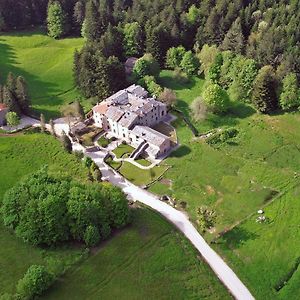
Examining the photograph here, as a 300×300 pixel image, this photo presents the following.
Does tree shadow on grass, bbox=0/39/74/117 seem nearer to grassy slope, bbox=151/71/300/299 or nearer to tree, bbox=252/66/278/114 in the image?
grassy slope, bbox=151/71/300/299

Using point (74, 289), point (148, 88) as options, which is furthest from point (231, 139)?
point (74, 289)

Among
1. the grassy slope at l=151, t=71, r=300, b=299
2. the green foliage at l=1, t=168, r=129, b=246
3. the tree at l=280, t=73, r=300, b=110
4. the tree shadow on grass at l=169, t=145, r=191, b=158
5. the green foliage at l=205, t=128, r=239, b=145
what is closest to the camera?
the green foliage at l=1, t=168, r=129, b=246

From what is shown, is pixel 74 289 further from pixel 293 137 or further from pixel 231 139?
pixel 293 137

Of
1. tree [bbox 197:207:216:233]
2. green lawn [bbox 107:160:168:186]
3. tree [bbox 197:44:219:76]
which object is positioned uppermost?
tree [bbox 197:44:219:76]

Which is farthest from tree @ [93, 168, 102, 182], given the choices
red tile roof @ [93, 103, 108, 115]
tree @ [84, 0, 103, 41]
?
tree @ [84, 0, 103, 41]

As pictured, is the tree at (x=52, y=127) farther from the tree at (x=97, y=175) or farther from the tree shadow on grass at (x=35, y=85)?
the tree at (x=97, y=175)

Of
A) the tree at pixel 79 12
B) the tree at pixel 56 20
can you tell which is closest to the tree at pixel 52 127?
the tree at pixel 56 20

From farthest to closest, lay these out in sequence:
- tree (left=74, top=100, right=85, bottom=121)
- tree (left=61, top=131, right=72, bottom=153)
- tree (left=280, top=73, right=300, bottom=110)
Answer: tree (left=74, top=100, right=85, bottom=121)
tree (left=280, top=73, right=300, bottom=110)
tree (left=61, top=131, right=72, bottom=153)
